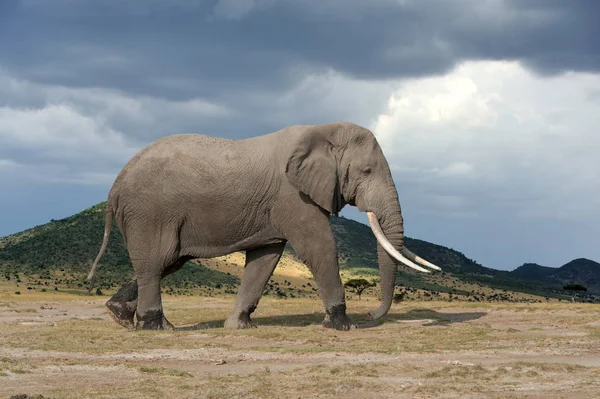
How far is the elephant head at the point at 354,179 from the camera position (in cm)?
2120

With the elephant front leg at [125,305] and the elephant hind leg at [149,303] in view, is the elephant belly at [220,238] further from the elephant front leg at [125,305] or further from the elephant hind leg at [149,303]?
the elephant front leg at [125,305]

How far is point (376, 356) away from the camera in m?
16.9

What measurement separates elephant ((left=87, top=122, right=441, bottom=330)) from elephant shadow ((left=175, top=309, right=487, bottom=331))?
2379 millimetres

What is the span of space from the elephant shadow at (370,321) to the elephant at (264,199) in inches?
93.7

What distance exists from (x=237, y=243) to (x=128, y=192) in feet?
10.3

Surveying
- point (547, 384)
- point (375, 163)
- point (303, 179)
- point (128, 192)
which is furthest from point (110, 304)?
point (547, 384)

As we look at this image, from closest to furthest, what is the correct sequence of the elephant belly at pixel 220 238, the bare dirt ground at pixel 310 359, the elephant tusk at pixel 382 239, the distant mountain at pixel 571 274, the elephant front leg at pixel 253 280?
the bare dirt ground at pixel 310 359 → the elephant tusk at pixel 382 239 → the elephant belly at pixel 220 238 → the elephant front leg at pixel 253 280 → the distant mountain at pixel 571 274

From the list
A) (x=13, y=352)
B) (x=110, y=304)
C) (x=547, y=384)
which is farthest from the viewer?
(x=110, y=304)

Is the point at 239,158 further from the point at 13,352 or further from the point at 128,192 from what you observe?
the point at 13,352

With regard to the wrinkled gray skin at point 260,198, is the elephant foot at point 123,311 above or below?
below

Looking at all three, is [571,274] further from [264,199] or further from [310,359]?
[310,359]

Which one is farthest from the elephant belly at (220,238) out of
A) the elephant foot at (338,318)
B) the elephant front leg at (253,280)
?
the elephant foot at (338,318)

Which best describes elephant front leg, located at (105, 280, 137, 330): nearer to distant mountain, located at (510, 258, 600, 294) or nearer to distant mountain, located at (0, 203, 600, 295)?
distant mountain, located at (0, 203, 600, 295)

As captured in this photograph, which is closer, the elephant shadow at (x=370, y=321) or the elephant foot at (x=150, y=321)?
the elephant foot at (x=150, y=321)
